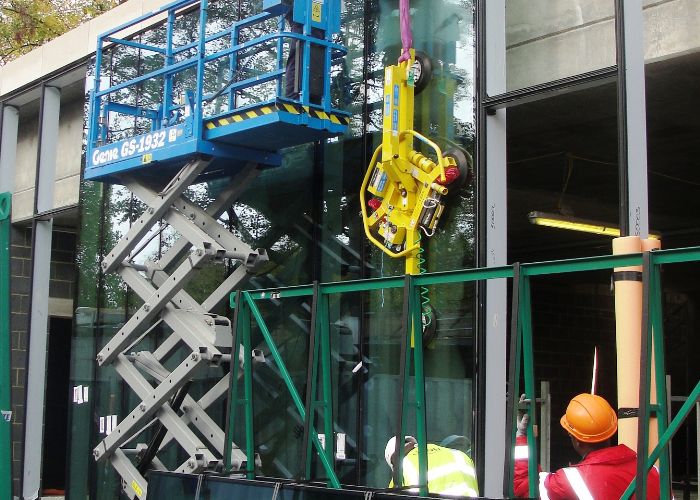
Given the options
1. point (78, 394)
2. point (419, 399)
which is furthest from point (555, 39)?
point (78, 394)

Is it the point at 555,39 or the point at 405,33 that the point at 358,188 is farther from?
the point at 555,39

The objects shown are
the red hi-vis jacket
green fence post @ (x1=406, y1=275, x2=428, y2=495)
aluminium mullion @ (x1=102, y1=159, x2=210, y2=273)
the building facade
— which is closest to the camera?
the red hi-vis jacket

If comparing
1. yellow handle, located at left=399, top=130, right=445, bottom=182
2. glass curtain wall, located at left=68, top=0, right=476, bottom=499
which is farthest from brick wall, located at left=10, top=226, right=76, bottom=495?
→ yellow handle, located at left=399, top=130, right=445, bottom=182

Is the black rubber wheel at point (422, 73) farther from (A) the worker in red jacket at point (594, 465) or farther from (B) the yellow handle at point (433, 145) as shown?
(A) the worker in red jacket at point (594, 465)

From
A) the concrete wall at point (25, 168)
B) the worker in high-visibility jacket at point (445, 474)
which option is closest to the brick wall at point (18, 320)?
the concrete wall at point (25, 168)

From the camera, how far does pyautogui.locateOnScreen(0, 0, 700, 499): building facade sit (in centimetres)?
849

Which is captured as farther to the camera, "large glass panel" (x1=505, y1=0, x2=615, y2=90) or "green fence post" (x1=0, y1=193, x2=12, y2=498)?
"green fence post" (x1=0, y1=193, x2=12, y2=498)

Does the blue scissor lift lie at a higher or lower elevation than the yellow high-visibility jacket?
higher

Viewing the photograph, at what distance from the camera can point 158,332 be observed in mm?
11945

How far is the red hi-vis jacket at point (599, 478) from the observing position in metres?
5.56

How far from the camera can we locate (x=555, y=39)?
8.66 m

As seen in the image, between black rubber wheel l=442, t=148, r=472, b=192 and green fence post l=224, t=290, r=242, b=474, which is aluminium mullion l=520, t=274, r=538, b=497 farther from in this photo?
black rubber wheel l=442, t=148, r=472, b=192

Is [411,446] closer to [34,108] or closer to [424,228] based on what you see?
[424,228]

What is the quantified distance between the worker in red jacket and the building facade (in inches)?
86.0
